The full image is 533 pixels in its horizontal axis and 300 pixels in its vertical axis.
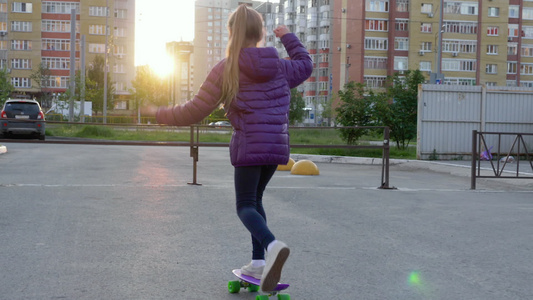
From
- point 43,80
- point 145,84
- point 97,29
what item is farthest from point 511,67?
point 43,80

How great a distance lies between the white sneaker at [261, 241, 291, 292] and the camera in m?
3.66

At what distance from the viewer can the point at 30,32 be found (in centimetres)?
8712

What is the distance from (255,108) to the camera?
4043 mm

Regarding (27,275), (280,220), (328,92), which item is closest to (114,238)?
(27,275)

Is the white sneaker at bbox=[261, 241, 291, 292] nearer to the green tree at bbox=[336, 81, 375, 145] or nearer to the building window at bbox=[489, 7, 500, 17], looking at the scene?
the green tree at bbox=[336, 81, 375, 145]

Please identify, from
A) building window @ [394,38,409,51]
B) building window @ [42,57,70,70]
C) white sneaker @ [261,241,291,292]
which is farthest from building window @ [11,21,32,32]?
white sneaker @ [261,241,291,292]

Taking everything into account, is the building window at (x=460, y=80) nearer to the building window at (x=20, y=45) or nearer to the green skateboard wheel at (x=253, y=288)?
the building window at (x=20, y=45)

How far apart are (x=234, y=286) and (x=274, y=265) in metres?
0.66

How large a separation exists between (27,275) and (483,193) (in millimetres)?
8901

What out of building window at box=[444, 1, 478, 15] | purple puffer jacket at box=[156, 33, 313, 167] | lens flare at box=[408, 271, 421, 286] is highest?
building window at box=[444, 1, 478, 15]

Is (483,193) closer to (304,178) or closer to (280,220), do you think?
(304,178)

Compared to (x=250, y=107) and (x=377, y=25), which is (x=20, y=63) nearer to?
(x=377, y=25)

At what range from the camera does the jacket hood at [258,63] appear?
4.03 meters

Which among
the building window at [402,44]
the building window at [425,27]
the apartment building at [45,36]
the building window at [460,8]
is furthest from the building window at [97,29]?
the building window at [460,8]
